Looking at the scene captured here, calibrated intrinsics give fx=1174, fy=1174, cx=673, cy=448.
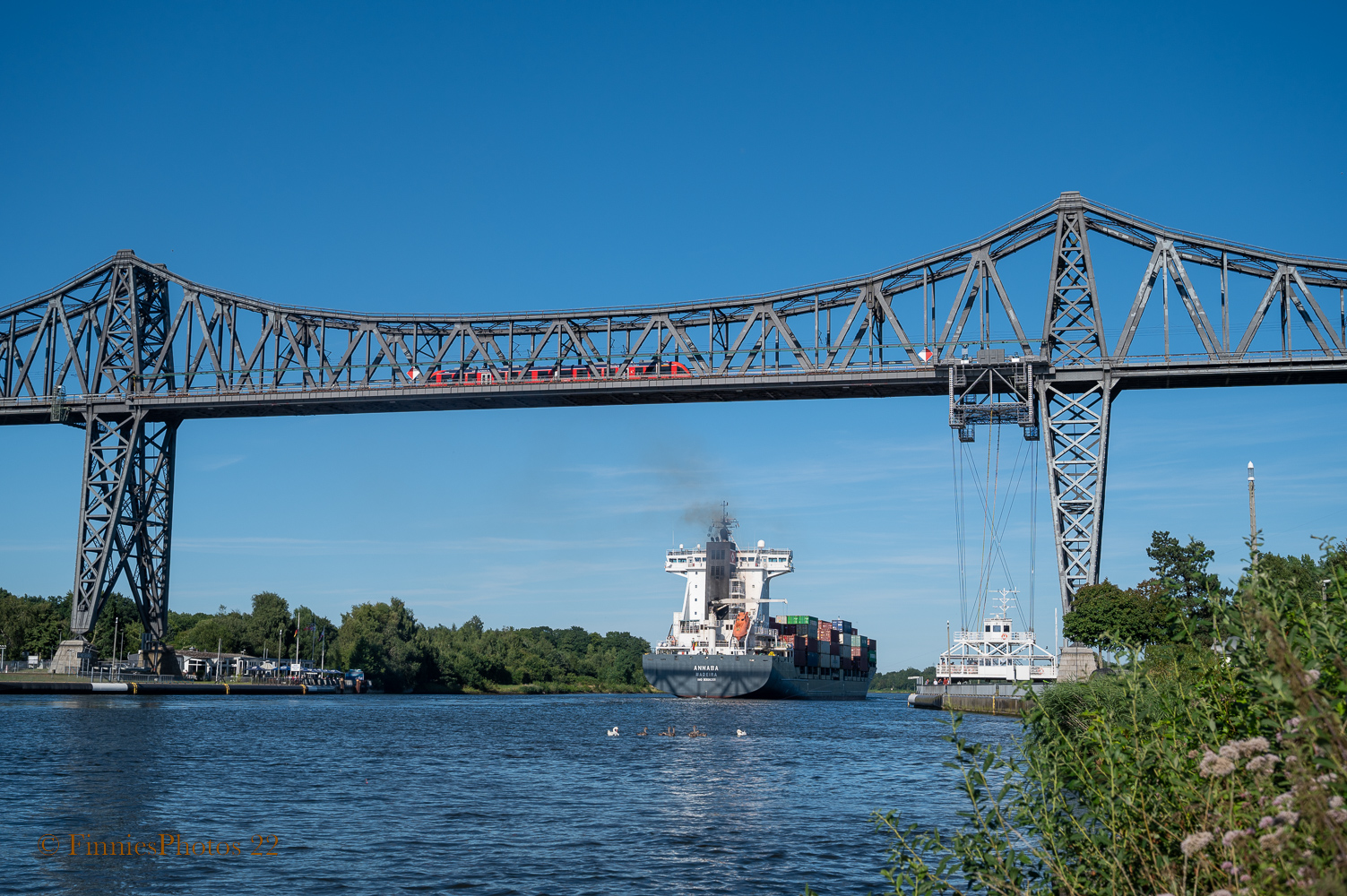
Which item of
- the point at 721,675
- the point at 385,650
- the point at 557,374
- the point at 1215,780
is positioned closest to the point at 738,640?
the point at 721,675

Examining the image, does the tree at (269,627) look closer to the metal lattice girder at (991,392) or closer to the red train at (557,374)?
the red train at (557,374)

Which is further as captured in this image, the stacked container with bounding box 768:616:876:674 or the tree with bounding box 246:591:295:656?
the tree with bounding box 246:591:295:656

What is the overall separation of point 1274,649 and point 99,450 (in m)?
86.7

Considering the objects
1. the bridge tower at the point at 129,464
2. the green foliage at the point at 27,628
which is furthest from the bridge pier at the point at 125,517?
the green foliage at the point at 27,628

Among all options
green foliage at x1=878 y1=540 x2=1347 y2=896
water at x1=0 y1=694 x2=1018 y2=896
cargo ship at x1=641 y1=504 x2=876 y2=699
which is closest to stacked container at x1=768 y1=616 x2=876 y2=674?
cargo ship at x1=641 y1=504 x2=876 y2=699

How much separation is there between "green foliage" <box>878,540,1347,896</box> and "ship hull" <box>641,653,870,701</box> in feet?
286

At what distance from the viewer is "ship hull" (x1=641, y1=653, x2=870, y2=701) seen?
322ft

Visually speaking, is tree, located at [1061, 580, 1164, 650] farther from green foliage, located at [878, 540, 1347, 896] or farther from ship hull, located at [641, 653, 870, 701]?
green foliage, located at [878, 540, 1347, 896]

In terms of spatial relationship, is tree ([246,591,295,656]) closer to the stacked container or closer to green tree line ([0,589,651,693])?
green tree line ([0,589,651,693])

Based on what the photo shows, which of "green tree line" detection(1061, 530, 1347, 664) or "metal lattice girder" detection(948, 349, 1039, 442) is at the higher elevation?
"metal lattice girder" detection(948, 349, 1039, 442)

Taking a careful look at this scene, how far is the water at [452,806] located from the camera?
63.8ft

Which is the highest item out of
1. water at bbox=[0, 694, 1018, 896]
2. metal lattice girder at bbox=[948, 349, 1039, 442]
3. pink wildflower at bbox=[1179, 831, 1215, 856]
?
metal lattice girder at bbox=[948, 349, 1039, 442]

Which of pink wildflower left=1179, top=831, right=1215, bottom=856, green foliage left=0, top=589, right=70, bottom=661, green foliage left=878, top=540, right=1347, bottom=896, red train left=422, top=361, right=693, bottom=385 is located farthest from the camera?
green foliage left=0, top=589, right=70, bottom=661

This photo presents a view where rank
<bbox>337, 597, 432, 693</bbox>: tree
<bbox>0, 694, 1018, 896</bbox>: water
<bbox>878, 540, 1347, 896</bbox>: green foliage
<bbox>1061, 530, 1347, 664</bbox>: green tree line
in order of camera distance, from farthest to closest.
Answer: <bbox>337, 597, 432, 693</bbox>: tree, <bbox>1061, 530, 1347, 664</bbox>: green tree line, <bbox>0, 694, 1018, 896</bbox>: water, <bbox>878, 540, 1347, 896</bbox>: green foliage
